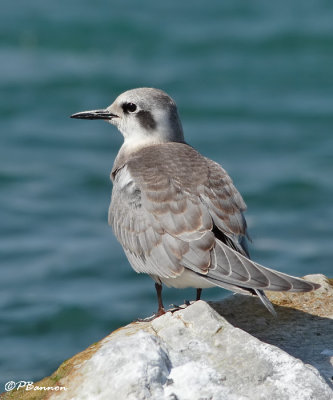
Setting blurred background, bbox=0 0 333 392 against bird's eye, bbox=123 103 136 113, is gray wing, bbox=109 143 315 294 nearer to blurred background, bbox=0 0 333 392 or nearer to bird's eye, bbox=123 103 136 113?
bird's eye, bbox=123 103 136 113

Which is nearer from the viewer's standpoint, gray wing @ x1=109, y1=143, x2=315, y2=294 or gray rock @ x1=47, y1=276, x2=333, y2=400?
gray rock @ x1=47, y1=276, x2=333, y2=400

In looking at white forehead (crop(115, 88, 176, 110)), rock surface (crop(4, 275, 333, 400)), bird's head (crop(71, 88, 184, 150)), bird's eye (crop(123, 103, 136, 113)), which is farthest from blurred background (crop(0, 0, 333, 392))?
rock surface (crop(4, 275, 333, 400))

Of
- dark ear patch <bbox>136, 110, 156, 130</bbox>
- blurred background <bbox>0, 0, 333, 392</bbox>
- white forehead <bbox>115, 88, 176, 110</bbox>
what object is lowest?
blurred background <bbox>0, 0, 333, 392</bbox>

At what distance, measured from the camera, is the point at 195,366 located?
17.8ft

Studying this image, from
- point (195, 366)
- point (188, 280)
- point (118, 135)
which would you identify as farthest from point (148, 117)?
point (118, 135)

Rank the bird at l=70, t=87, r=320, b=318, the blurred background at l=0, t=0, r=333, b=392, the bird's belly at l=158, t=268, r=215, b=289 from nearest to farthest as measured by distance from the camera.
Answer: the bird at l=70, t=87, r=320, b=318
the bird's belly at l=158, t=268, r=215, b=289
the blurred background at l=0, t=0, r=333, b=392

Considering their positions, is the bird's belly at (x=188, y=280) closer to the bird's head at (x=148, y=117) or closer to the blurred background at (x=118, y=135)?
the bird's head at (x=148, y=117)

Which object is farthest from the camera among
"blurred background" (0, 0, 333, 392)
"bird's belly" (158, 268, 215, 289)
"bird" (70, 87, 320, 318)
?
"blurred background" (0, 0, 333, 392)

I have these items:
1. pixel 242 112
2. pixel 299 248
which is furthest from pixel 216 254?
pixel 242 112

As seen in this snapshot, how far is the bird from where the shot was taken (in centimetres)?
601

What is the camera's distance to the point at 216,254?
20.2ft

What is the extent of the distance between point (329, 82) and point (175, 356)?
Answer: 13.4 meters

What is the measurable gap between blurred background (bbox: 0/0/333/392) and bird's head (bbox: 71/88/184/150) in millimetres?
3664

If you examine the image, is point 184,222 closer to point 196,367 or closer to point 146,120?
point 196,367
